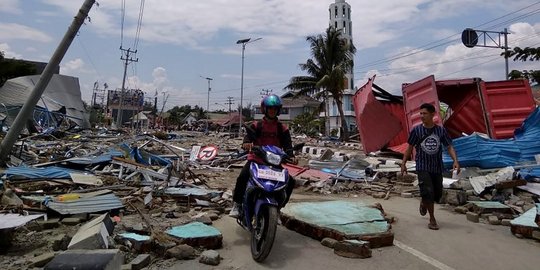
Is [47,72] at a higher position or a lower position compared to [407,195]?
higher

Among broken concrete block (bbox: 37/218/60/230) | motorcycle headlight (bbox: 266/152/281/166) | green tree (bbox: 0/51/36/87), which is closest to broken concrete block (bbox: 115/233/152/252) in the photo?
broken concrete block (bbox: 37/218/60/230)

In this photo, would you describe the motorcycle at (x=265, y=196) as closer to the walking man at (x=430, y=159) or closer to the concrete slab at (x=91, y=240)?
the concrete slab at (x=91, y=240)

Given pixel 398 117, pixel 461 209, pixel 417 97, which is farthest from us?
pixel 398 117

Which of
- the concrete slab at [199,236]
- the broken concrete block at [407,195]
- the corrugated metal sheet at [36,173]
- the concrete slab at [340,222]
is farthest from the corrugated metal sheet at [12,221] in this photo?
the broken concrete block at [407,195]

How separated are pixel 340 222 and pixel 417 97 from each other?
774 cm

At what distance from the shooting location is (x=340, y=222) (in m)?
5.19

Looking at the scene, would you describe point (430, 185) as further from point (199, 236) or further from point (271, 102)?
point (199, 236)

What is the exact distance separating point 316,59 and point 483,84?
24.0 metres

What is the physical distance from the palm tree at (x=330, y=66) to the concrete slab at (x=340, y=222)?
87.4 ft

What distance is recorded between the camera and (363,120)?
45.5 feet

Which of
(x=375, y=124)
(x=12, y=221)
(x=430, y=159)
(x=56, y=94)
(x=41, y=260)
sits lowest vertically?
(x=41, y=260)

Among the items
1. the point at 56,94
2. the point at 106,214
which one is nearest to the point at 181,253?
the point at 106,214

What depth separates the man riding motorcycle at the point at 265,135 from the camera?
4.84 m

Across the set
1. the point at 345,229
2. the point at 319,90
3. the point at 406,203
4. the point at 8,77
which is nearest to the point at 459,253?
the point at 345,229
